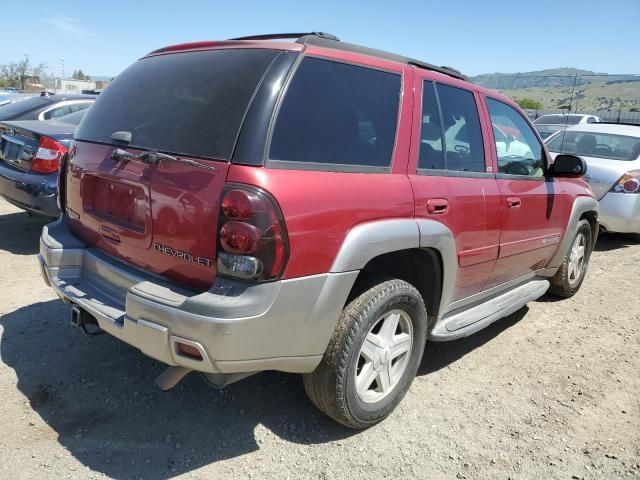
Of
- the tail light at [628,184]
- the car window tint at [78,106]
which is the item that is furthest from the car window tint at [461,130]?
the car window tint at [78,106]

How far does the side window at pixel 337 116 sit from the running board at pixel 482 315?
115 centimetres

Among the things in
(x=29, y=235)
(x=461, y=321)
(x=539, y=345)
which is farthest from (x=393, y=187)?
(x=29, y=235)

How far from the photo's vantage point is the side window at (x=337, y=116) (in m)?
2.28

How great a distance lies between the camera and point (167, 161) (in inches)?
91.6

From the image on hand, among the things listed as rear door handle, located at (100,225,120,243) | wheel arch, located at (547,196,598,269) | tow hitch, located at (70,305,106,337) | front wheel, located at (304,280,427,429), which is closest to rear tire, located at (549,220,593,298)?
wheel arch, located at (547,196,598,269)

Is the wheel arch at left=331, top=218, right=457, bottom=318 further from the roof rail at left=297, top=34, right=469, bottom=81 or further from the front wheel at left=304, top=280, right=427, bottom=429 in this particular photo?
the roof rail at left=297, top=34, right=469, bottom=81

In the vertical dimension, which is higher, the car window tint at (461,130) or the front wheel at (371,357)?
the car window tint at (461,130)

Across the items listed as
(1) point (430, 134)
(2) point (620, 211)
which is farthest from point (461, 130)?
(2) point (620, 211)

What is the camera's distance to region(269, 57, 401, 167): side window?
89.7 inches

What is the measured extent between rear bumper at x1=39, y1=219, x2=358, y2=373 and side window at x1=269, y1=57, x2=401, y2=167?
574 mm

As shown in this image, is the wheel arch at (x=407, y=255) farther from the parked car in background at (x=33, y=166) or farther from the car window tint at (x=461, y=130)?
the parked car in background at (x=33, y=166)

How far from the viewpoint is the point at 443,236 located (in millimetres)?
2887

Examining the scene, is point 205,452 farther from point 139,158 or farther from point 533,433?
point 533,433

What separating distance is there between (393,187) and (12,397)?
240 cm
